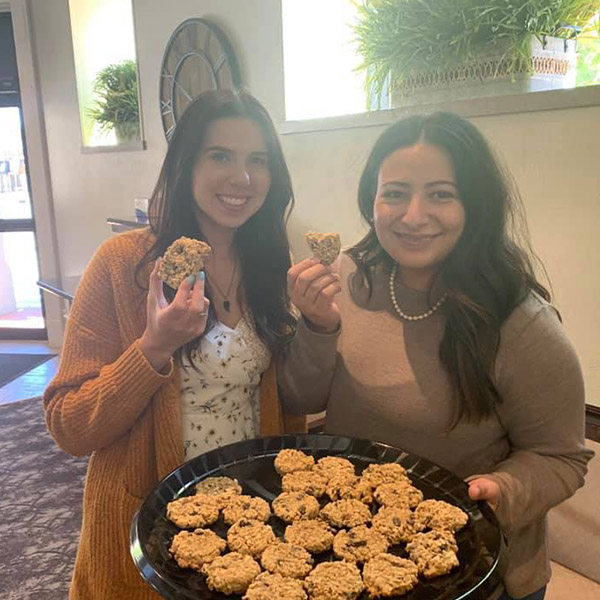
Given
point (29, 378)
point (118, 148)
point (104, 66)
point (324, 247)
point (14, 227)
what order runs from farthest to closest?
point (14, 227)
point (104, 66)
point (29, 378)
point (118, 148)
point (324, 247)

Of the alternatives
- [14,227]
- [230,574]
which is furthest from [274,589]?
[14,227]

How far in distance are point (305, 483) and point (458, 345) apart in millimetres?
417

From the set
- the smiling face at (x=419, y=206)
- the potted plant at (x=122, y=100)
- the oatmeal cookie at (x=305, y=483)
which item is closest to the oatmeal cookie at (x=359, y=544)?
the oatmeal cookie at (x=305, y=483)

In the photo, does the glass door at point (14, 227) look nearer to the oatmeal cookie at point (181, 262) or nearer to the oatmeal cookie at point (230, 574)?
the oatmeal cookie at point (181, 262)

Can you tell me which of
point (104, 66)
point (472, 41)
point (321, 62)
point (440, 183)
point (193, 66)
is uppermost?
point (104, 66)

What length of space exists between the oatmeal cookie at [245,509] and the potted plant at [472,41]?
143cm

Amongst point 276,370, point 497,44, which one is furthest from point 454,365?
point 497,44

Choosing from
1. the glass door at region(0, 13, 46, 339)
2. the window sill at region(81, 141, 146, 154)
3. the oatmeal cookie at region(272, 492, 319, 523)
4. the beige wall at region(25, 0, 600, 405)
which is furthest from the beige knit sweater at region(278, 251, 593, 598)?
the glass door at region(0, 13, 46, 339)

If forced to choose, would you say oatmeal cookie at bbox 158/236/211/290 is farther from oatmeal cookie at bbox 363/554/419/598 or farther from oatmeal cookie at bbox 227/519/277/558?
oatmeal cookie at bbox 363/554/419/598

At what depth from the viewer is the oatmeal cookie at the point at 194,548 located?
0.94m

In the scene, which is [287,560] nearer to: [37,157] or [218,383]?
[218,383]

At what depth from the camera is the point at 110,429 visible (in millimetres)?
1207

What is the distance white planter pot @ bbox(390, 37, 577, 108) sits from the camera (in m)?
1.75

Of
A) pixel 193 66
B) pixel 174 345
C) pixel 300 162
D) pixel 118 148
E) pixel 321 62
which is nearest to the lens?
pixel 174 345
